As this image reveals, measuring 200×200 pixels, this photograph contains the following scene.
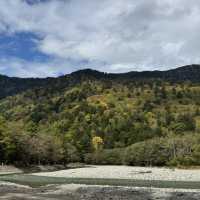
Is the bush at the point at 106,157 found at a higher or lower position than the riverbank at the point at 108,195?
higher

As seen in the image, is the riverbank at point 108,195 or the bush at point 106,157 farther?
the bush at point 106,157

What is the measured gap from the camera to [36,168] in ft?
454

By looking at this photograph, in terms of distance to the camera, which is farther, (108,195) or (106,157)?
(106,157)

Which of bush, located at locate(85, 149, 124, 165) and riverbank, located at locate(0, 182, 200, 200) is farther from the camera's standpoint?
bush, located at locate(85, 149, 124, 165)

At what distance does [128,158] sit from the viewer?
17338 cm

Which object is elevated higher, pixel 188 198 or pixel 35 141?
pixel 35 141

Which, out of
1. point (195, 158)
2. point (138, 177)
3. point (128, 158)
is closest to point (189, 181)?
point (138, 177)

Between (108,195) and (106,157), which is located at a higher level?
(106,157)

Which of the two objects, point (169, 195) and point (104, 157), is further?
point (104, 157)

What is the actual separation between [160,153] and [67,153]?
137ft

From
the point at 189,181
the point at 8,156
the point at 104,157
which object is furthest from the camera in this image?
the point at 104,157

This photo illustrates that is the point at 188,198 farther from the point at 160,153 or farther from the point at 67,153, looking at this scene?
the point at 67,153

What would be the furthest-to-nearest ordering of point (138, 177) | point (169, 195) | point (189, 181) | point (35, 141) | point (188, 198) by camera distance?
1. point (35, 141)
2. point (138, 177)
3. point (189, 181)
4. point (169, 195)
5. point (188, 198)

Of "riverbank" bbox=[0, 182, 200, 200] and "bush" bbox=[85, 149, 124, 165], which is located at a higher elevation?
"bush" bbox=[85, 149, 124, 165]
